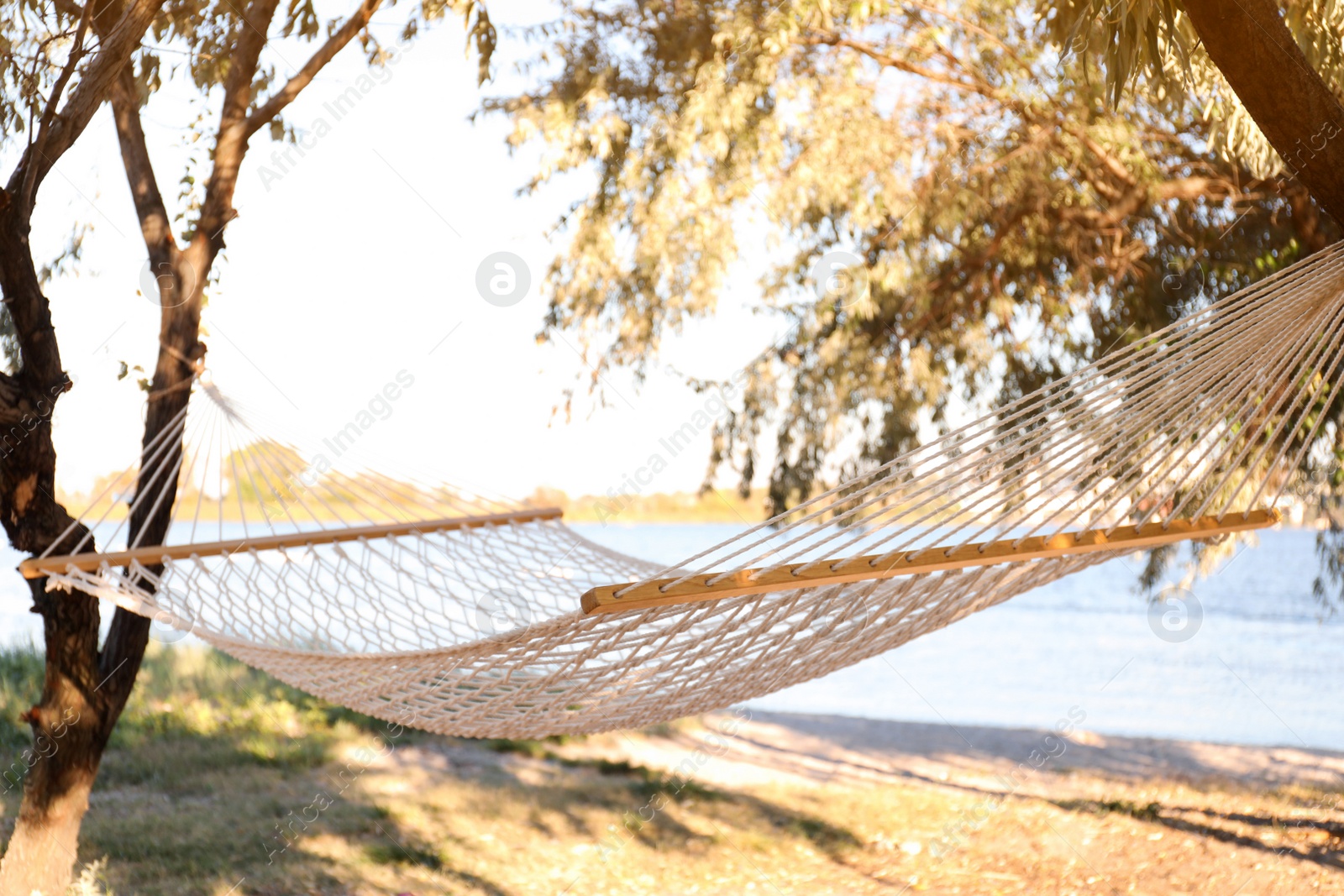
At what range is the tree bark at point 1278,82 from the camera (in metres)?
1.30

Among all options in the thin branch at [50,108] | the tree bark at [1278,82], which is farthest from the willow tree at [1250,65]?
the thin branch at [50,108]

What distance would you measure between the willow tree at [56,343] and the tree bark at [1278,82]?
1.50 metres

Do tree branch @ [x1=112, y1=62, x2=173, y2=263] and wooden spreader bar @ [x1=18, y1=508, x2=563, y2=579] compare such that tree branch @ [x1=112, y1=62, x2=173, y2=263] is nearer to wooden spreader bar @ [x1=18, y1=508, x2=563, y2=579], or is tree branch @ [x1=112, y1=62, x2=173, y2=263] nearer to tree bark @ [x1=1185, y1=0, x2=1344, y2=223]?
wooden spreader bar @ [x1=18, y1=508, x2=563, y2=579]

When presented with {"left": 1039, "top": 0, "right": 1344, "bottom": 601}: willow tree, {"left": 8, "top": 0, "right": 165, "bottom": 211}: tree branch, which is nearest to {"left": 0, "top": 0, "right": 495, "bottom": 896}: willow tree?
{"left": 8, "top": 0, "right": 165, "bottom": 211}: tree branch

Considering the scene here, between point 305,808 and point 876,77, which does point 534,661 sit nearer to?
point 305,808

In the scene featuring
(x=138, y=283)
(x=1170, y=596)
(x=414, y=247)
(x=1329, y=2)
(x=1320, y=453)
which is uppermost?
(x=414, y=247)

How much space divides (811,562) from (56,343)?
1.34m

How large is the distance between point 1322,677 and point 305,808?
27.7 feet

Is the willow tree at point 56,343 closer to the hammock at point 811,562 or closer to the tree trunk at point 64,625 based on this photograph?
the tree trunk at point 64,625

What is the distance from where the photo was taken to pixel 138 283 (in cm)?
214

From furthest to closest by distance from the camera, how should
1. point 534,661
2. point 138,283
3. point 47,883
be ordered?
point 138,283 → point 47,883 → point 534,661

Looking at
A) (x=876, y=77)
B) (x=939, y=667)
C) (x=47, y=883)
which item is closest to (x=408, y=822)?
(x=47, y=883)

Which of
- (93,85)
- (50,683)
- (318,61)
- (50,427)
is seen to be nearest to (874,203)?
(318,61)

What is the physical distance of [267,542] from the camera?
215 centimetres
